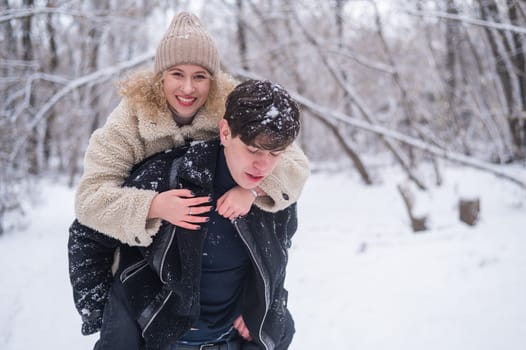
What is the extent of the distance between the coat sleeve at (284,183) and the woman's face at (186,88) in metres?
0.41

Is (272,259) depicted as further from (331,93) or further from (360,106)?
(331,93)

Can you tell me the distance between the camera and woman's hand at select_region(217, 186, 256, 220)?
4.22 feet

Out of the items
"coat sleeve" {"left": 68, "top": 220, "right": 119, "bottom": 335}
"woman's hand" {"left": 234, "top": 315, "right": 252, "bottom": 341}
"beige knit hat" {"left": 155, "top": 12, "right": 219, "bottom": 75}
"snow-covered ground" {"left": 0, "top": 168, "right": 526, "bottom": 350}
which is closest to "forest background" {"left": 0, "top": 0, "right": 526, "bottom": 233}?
"snow-covered ground" {"left": 0, "top": 168, "right": 526, "bottom": 350}

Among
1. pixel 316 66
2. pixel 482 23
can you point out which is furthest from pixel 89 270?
pixel 316 66

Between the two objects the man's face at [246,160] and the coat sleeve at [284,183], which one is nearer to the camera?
the man's face at [246,160]

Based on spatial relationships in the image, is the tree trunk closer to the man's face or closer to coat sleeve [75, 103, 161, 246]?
coat sleeve [75, 103, 161, 246]

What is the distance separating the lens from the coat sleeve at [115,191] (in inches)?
48.3

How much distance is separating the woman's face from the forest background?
124 inches

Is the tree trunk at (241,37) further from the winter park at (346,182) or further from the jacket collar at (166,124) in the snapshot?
the jacket collar at (166,124)

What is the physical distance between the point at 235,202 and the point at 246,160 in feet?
0.49

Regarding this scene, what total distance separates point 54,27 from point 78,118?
2.49m

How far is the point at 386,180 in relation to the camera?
385 inches

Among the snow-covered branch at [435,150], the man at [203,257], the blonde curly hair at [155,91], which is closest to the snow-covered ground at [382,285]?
the snow-covered branch at [435,150]

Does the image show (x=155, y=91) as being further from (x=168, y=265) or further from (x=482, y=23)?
(x=482, y=23)
